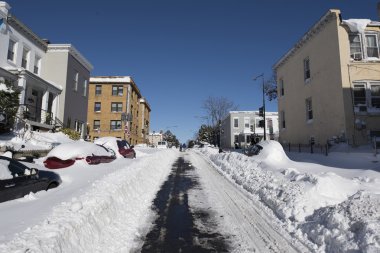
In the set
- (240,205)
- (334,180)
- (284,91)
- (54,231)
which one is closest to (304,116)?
(284,91)

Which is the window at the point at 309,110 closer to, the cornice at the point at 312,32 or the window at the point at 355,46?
the cornice at the point at 312,32

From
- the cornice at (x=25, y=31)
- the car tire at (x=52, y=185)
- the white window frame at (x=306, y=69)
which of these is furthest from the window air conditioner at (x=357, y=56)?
the cornice at (x=25, y=31)

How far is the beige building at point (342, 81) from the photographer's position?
704 inches

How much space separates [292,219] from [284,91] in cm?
2378

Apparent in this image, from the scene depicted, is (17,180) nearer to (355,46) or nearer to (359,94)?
(359,94)

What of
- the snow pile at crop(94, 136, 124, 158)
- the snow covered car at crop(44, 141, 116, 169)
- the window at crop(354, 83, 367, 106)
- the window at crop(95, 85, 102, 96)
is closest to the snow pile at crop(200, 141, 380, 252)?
the snow covered car at crop(44, 141, 116, 169)

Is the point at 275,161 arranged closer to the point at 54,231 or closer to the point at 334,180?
the point at 334,180

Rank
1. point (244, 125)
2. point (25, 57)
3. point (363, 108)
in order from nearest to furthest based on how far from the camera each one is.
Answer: point (363, 108), point (25, 57), point (244, 125)

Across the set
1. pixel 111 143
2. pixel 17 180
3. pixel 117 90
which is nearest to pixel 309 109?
pixel 111 143

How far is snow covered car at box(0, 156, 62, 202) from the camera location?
6004 mm

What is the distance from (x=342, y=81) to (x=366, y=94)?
183 centimetres

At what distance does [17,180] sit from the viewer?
21.2 ft

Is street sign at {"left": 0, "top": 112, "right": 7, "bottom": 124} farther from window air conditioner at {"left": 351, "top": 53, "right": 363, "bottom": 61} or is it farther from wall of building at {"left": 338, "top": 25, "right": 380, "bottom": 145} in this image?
window air conditioner at {"left": 351, "top": 53, "right": 363, "bottom": 61}

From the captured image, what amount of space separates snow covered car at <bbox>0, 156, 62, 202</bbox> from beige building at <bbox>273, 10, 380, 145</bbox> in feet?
54.8
